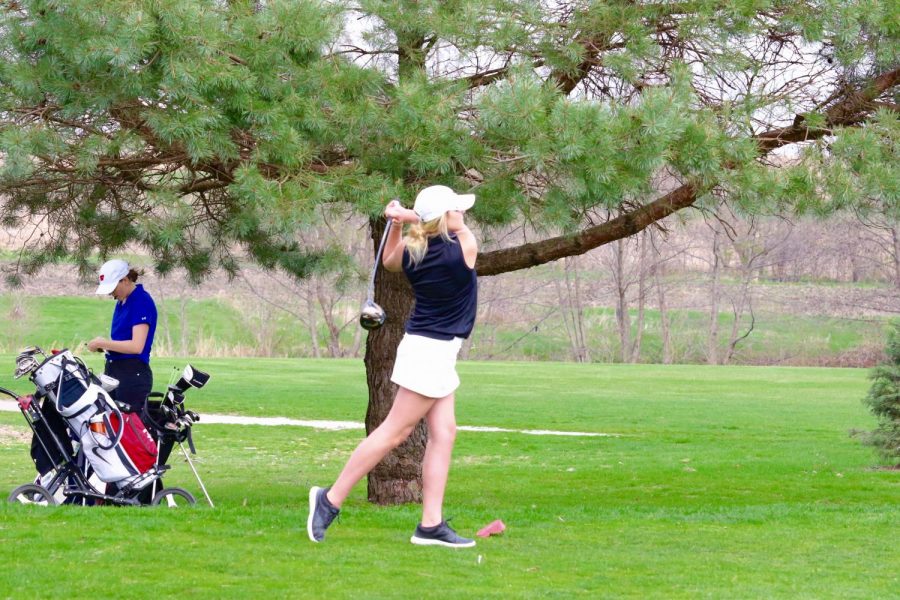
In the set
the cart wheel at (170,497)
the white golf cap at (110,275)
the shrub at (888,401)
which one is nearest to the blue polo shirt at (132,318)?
the white golf cap at (110,275)

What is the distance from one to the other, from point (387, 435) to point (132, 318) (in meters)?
2.71

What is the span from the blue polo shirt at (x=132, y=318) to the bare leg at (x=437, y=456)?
106 inches

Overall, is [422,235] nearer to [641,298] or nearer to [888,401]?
[888,401]

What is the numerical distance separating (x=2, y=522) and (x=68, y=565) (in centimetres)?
132

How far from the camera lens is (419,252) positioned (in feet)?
19.8

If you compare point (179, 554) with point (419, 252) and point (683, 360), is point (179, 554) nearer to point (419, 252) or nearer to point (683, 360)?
point (419, 252)

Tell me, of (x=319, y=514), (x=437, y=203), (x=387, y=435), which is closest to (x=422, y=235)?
(x=437, y=203)

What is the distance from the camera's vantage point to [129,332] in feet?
26.9

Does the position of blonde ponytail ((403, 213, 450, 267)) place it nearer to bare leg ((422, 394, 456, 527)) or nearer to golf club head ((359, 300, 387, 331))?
golf club head ((359, 300, 387, 331))

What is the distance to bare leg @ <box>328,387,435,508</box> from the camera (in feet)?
20.0

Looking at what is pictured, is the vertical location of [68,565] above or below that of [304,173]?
below

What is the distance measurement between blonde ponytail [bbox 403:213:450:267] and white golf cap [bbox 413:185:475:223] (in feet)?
0.09

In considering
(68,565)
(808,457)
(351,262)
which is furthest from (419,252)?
(808,457)

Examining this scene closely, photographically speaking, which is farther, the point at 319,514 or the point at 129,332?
the point at 129,332
